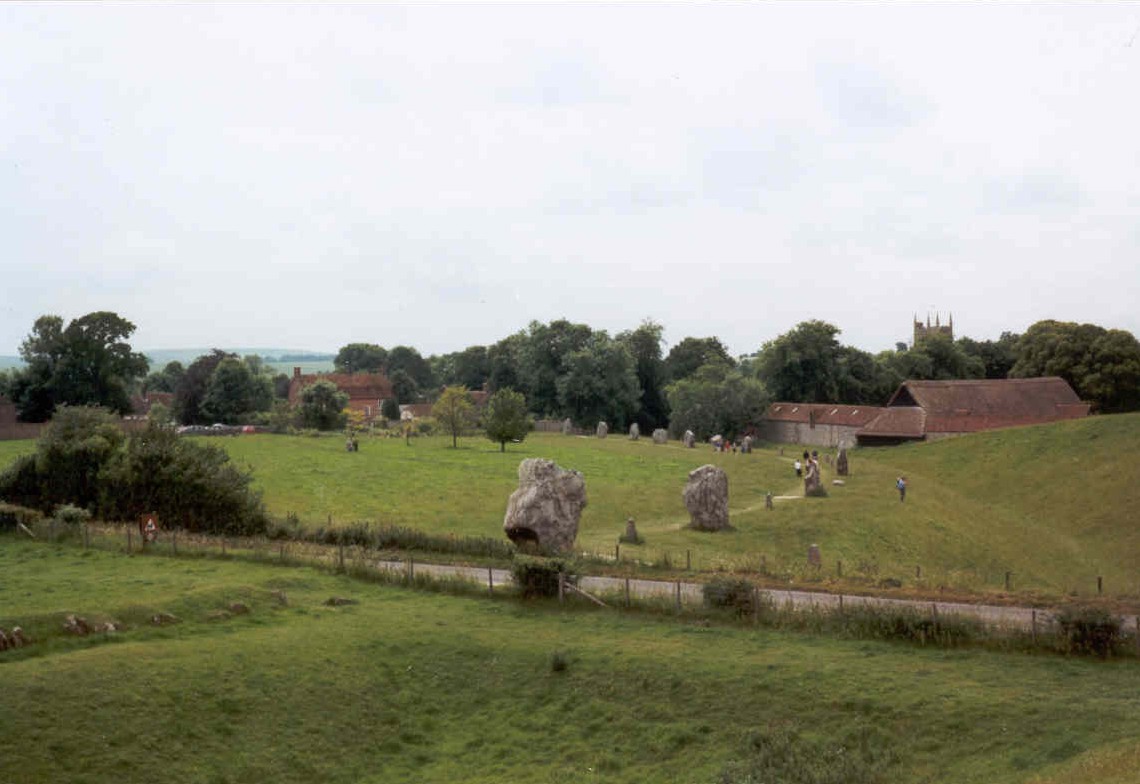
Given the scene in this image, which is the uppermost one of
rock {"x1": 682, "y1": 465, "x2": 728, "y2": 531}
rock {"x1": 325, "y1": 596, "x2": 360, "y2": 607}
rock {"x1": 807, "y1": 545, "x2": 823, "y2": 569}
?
rock {"x1": 682, "y1": 465, "x2": 728, "y2": 531}

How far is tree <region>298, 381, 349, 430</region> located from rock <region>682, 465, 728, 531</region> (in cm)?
5961

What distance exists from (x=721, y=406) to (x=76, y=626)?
77.9 metres

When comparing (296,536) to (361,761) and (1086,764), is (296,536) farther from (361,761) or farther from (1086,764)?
(1086,764)

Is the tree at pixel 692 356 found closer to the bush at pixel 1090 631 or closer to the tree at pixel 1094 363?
the tree at pixel 1094 363

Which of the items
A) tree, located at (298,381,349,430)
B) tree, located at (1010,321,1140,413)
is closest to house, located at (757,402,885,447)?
tree, located at (1010,321,1140,413)

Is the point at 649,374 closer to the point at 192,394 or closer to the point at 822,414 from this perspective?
the point at 822,414

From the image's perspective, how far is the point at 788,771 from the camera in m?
19.0

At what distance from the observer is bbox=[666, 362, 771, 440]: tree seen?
3807 inches

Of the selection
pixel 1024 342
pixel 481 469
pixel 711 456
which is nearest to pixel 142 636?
pixel 481 469

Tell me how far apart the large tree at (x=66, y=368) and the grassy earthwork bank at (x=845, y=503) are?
82.7ft

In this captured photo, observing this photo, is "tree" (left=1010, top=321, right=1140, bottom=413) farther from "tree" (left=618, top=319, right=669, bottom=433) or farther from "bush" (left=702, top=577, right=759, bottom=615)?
"bush" (left=702, top=577, right=759, bottom=615)

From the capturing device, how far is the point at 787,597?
2877 cm

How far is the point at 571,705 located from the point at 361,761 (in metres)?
4.57

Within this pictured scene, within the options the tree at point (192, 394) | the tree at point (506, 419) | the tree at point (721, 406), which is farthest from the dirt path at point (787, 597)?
the tree at point (192, 394)
